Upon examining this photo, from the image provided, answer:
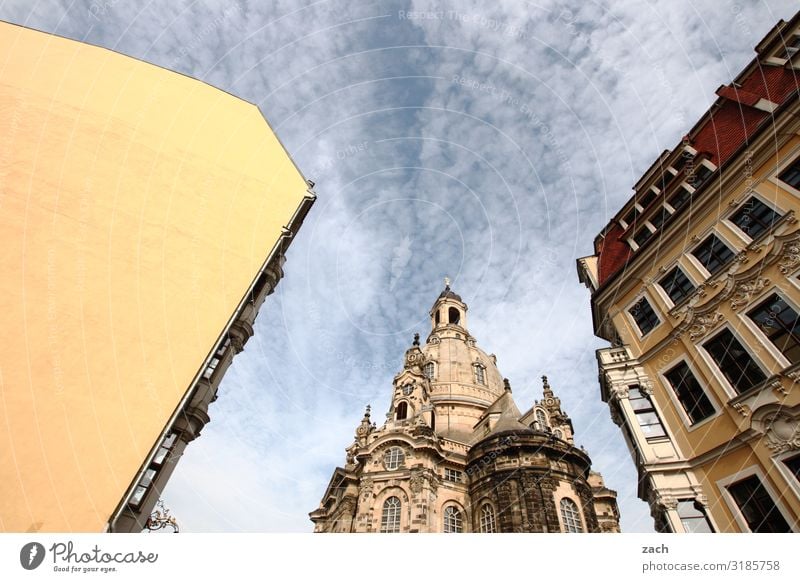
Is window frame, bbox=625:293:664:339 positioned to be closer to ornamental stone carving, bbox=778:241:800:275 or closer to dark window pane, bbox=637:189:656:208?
ornamental stone carving, bbox=778:241:800:275

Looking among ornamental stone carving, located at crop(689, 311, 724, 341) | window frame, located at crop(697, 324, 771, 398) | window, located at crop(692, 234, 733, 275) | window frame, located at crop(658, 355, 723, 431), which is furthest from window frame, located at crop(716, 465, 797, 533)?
window, located at crop(692, 234, 733, 275)

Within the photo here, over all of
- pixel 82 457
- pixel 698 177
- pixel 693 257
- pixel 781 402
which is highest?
pixel 698 177

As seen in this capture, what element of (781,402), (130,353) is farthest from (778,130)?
(130,353)

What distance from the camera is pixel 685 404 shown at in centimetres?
1190

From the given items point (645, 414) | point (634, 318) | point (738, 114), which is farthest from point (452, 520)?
point (738, 114)

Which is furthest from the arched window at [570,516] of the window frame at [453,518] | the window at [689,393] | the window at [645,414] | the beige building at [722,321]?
the window at [689,393]

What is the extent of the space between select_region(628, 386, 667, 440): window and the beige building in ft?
0.12

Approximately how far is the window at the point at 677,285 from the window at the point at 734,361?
1909 mm

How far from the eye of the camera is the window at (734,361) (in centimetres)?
1025

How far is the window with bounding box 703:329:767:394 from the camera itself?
1025cm

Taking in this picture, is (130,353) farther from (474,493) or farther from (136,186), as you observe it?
(474,493)

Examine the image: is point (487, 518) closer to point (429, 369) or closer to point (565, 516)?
point (565, 516)

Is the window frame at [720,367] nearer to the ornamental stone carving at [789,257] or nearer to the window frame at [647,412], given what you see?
the ornamental stone carving at [789,257]
